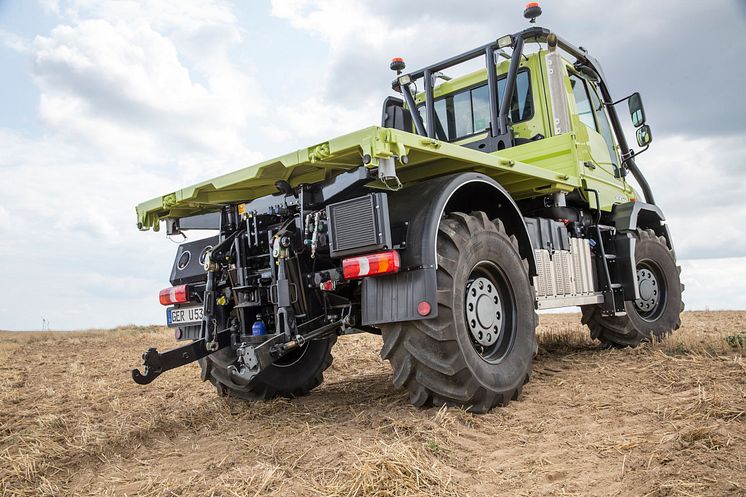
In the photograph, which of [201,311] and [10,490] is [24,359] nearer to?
[201,311]

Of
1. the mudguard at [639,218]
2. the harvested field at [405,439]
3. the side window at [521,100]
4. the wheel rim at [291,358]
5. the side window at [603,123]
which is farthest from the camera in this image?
the side window at [603,123]

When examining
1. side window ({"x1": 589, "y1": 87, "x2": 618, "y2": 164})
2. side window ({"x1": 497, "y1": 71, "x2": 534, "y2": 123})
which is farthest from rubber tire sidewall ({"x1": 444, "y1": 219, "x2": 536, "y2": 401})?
side window ({"x1": 589, "y1": 87, "x2": 618, "y2": 164})

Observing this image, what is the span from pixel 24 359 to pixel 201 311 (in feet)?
27.0

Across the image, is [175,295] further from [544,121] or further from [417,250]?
[544,121]

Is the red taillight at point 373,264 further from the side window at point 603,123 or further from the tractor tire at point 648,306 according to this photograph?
the side window at point 603,123

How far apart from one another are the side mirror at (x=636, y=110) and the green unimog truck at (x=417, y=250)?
65cm

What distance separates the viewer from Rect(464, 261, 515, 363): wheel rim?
460cm

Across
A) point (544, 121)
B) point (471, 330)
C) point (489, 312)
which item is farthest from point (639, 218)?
point (471, 330)

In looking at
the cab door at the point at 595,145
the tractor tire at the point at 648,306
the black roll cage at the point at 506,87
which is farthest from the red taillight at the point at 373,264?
the tractor tire at the point at 648,306

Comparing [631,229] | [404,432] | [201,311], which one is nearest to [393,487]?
[404,432]

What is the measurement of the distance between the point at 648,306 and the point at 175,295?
6000mm

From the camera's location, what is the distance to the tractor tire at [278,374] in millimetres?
5543

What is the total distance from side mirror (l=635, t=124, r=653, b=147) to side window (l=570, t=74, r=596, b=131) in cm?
58

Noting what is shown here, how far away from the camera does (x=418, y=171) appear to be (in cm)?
489
